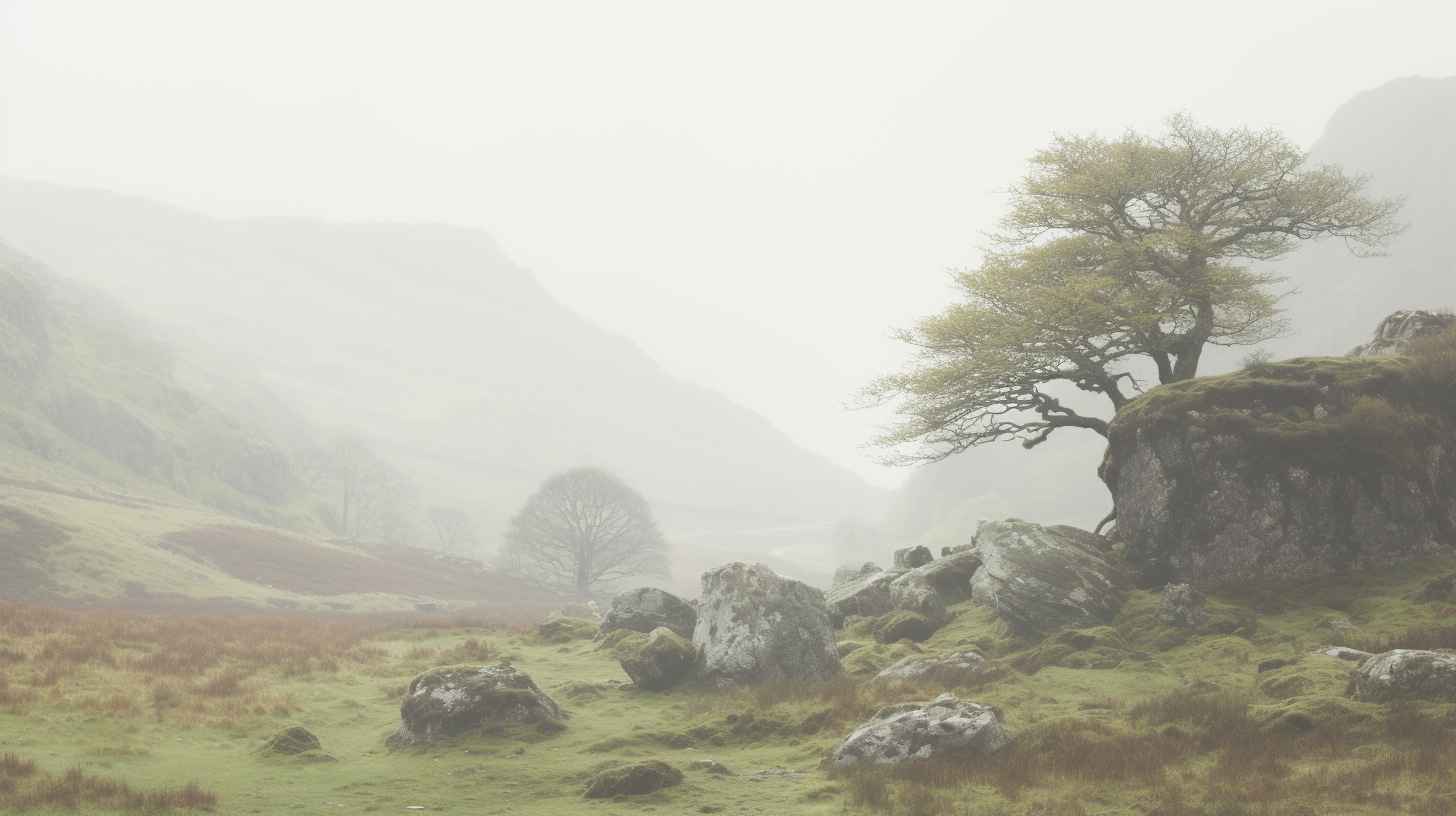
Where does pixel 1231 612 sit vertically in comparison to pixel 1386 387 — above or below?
below

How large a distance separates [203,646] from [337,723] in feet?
29.7

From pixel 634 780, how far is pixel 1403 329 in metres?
29.9

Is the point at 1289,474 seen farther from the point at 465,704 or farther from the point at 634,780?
the point at 465,704

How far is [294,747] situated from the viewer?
482 inches

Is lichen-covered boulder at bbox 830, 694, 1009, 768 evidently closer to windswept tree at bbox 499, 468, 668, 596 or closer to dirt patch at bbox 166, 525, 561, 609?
dirt patch at bbox 166, 525, 561, 609

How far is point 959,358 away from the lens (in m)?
25.4

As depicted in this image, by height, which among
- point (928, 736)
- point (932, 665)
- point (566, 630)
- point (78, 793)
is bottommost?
point (566, 630)

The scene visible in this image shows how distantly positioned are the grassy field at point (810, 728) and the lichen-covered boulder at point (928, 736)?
442 millimetres

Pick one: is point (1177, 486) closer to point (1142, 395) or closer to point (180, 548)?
point (1142, 395)

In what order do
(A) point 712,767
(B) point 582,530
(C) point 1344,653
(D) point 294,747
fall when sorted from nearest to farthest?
(A) point 712,767, (D) point 294,747, (C) point 1344,653, (B) point 582,530

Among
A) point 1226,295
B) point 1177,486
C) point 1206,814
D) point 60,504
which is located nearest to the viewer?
point 1206,814

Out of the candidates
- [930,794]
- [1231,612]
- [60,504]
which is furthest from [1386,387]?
[60,504]

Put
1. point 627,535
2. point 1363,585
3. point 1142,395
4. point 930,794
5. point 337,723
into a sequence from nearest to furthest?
point 930,794
point 337,723
point 1363,585
point 1142,395
point 627,535

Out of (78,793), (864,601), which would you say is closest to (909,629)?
(864,601)
